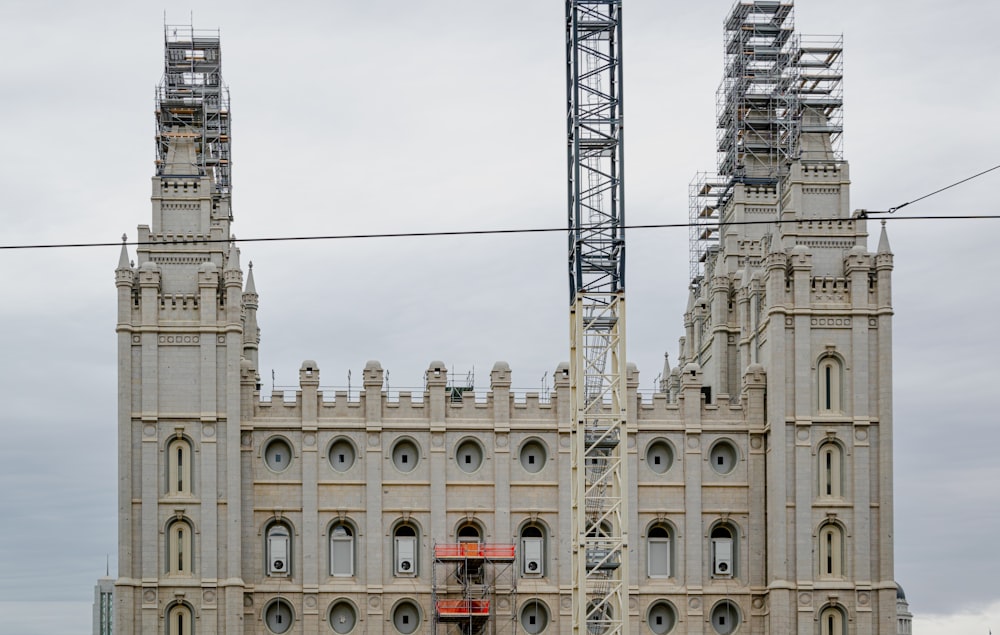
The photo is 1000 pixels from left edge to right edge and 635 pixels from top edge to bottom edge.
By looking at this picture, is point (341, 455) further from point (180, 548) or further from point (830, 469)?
point (830, 469)

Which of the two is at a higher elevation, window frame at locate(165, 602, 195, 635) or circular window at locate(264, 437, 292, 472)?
circular window at locate(264, 437, 292, 472)

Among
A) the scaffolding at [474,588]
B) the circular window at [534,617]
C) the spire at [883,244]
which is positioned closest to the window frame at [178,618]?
the scaffolding at [474,588]

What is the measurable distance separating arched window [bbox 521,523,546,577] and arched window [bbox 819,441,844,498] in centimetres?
1522

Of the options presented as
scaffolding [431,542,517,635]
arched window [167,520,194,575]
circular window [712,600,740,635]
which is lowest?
circular window [712,600,740,635]

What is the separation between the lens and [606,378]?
324ft

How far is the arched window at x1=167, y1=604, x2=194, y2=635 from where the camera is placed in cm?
9756

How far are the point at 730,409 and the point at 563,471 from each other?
9.97 m

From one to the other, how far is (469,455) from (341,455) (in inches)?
272

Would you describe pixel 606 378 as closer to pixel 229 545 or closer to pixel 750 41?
pixel 229 545

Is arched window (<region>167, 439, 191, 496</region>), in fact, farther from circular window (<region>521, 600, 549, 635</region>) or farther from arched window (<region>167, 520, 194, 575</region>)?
circular window (<region>521, 600, 549, 635</region>)

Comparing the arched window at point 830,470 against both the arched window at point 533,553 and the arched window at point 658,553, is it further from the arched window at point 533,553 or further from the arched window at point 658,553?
the arched window at point 533,553

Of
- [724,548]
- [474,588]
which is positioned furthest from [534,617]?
[724,548]

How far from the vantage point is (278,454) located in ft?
332

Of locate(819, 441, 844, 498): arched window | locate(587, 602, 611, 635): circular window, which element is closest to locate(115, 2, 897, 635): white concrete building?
locate(819, 441, 844, 498): arched window
